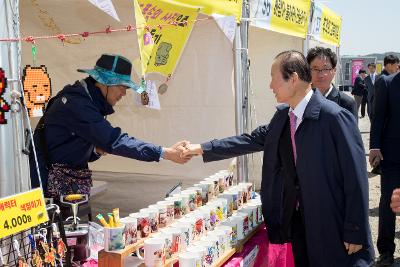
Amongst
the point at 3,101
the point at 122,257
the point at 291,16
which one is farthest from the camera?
the point at 291,16

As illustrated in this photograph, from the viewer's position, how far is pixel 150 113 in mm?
5297

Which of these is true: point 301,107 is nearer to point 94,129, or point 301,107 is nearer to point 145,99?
point 94,129

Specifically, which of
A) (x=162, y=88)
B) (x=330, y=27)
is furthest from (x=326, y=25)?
(x=162, y=88)

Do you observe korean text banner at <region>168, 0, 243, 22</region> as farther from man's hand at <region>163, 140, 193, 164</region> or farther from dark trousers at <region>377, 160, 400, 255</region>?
dark trousers at <region>377, 160, 400, 255</region>

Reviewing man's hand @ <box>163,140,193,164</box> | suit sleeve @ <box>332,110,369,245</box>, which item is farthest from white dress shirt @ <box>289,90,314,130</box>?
man's hand @ <box>163,140,193,164</box>

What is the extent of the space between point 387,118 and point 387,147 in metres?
0.26

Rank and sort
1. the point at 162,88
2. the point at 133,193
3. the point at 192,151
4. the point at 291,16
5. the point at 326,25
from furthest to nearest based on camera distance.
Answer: the point at 326,25
the point at 133,193
the point at 291,16
the point at 162,88
the point at 192,151

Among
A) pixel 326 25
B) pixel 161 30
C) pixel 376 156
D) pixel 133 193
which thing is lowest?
pixel 133 193

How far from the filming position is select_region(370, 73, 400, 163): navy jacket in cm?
369

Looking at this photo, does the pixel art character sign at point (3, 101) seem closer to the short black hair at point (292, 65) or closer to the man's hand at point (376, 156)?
the short black hair at point (292, 65)

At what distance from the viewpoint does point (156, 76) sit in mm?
4559

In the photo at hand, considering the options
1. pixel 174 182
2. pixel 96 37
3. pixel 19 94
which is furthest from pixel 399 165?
pixel 96 37

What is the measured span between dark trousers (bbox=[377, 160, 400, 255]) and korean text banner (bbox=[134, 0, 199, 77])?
6.84 feet

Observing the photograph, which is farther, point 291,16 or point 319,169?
point 291,16
